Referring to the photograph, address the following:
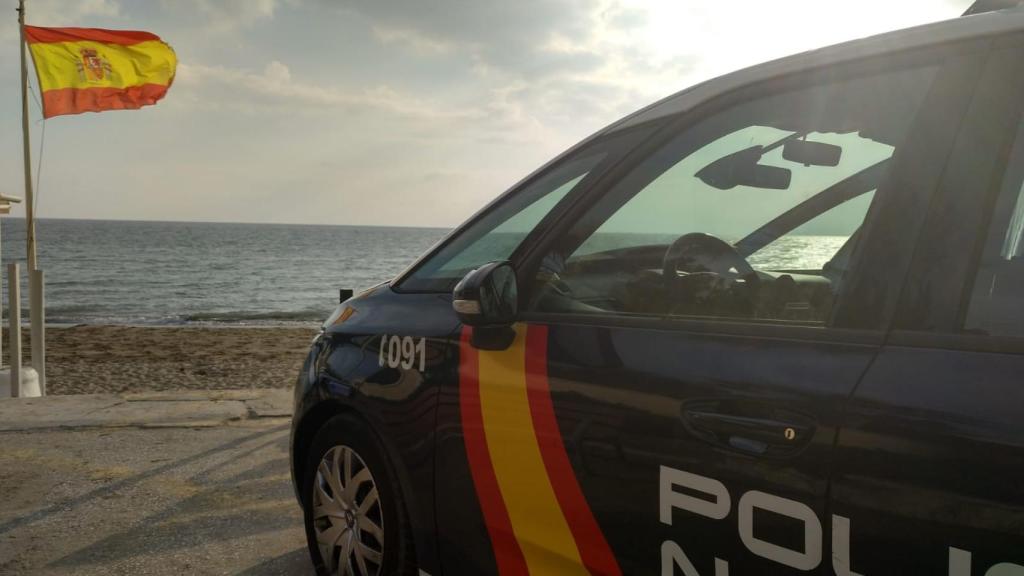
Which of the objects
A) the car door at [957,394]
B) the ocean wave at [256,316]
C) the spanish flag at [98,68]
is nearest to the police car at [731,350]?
the car door at [957,394]

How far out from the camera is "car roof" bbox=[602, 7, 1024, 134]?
1.62 metres

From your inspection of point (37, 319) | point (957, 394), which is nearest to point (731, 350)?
point (957, 394)

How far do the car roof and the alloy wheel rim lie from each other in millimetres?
1309

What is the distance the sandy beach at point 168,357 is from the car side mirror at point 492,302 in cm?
1040

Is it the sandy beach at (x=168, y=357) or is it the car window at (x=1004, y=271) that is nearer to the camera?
the car window at (x=1004, y=271)

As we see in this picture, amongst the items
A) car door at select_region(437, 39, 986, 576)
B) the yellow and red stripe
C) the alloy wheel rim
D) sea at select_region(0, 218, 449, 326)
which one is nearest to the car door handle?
car door at select_region(437, 39, 986, 576)

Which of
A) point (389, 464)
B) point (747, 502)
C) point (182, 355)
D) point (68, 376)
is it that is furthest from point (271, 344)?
point (747, 502)

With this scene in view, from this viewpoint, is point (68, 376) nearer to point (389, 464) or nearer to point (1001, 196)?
point (389, 464)

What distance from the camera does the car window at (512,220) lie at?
2338 mm

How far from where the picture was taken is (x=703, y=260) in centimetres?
226

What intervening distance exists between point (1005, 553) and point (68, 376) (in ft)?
47.0

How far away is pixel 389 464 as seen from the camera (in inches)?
105

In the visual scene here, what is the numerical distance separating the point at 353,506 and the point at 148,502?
1919mm

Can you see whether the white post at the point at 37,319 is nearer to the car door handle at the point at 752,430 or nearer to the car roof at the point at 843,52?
the car roof at the point at 843,52
